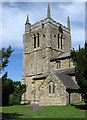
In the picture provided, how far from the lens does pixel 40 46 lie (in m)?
44.7

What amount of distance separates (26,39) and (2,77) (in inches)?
1296

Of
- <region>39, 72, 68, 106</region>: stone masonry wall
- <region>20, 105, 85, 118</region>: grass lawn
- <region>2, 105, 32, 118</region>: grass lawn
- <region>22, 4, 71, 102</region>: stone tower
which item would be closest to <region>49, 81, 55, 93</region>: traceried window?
<region>39, 72, 68, 106</region>: stone masonry wall

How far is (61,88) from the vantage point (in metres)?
26.5

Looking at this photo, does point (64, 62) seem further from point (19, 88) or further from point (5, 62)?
point (5, 62)

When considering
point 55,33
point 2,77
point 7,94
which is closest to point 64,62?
point 55,33

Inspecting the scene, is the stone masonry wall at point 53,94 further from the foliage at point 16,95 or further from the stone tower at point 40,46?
the stone tower at point 40,46

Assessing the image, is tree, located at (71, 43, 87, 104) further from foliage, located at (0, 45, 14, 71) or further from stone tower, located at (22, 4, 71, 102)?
stone tower, located at (22, 4, 71, 102)

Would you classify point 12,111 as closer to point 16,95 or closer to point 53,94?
point 53,94

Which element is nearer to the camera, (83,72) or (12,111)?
(83,72)

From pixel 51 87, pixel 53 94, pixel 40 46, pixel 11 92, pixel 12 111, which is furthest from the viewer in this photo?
pixel 40 46

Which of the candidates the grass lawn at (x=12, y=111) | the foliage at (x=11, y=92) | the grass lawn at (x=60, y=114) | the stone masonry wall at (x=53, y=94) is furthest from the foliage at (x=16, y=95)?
the grass lawn at (x=60, y=114)

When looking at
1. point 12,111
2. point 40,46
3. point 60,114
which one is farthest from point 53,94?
point 40,46

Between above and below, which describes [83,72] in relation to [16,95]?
above

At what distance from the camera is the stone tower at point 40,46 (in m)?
42.9
